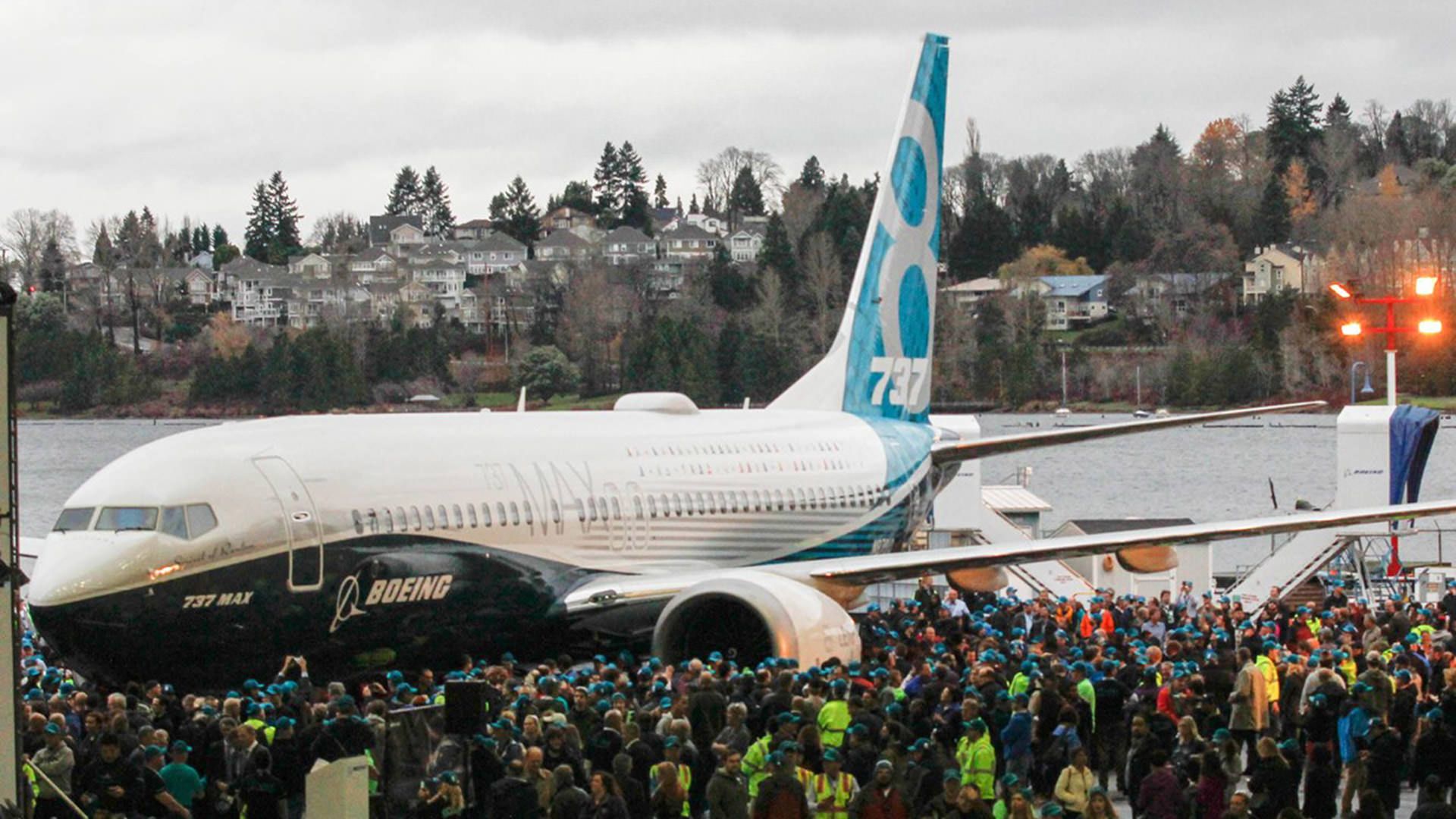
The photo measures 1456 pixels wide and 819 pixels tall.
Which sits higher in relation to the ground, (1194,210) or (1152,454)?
(1194,210)

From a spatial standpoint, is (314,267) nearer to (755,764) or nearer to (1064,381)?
(1064,381)

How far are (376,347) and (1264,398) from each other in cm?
5174

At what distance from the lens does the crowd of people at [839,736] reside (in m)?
13.7

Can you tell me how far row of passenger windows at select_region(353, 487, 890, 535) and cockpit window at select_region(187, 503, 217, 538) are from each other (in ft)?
4.95

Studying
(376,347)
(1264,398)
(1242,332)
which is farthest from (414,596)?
(1242,332)

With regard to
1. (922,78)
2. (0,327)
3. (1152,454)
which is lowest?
(1152,454)

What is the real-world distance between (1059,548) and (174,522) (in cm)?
961

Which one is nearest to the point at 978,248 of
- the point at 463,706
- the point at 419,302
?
the point at 419,302

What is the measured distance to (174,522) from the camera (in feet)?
62.5

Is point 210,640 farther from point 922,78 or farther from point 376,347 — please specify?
point 376,347

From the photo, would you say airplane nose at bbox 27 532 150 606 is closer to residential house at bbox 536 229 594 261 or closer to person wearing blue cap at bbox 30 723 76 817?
person wearing blue cap at bbox 30 723 76 817

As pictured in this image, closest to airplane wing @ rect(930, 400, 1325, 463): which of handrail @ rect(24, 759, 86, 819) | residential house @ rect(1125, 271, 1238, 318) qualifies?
handrail @ rect(24, 759, 86, 819)

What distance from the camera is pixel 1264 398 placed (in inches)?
4813

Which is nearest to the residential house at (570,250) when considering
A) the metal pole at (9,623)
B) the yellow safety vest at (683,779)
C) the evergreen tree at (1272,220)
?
the evergreen tree at (1272,220)
